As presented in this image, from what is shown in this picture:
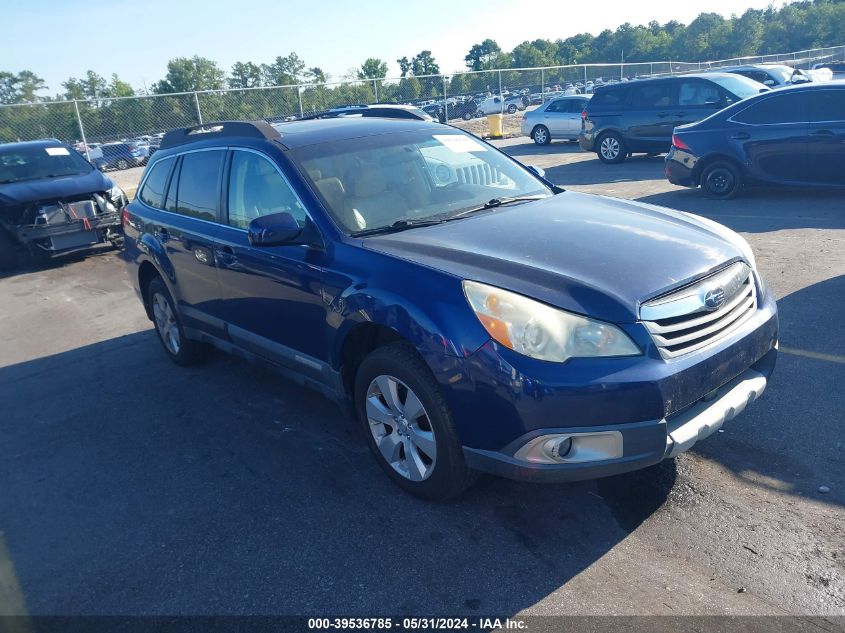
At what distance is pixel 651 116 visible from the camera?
1483 cm

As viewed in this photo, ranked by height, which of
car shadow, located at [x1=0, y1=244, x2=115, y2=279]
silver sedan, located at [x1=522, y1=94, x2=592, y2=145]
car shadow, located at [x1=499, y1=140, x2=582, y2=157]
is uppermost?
silver sedan, located at [x1=522, y1=94, x2=592, y2=145]

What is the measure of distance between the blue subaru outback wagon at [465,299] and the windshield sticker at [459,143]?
0.06ft

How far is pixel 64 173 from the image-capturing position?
11078 millimetres

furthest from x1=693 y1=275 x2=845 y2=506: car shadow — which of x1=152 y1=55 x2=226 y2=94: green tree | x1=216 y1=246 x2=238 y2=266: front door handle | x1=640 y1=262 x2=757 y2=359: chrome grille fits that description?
x1=152 y1=55 x2=226 y2=94: green tree

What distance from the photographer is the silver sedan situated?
798 inches

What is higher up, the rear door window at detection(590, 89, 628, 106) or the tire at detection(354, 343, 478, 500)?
the rear door window at detection(590, 89, 628, 106)

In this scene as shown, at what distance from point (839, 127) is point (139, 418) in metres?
9.37

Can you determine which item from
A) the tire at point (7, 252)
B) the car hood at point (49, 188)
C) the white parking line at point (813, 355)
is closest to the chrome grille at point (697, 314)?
the white parking line at point (813, 355)

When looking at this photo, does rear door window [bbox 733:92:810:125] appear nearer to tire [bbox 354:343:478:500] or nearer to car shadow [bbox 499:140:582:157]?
tire [bbox 354:343:478:500]

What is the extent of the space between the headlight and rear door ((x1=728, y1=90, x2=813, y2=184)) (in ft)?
27.6

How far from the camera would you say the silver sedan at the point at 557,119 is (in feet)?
66.5

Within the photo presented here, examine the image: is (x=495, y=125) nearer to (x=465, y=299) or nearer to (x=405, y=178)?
(x=405, y=178)

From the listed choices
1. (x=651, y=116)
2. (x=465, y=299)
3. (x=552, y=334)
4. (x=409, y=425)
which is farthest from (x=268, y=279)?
(x=651, y=116)

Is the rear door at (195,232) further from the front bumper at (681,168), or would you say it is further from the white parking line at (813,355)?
the front bumper at (681,168)
